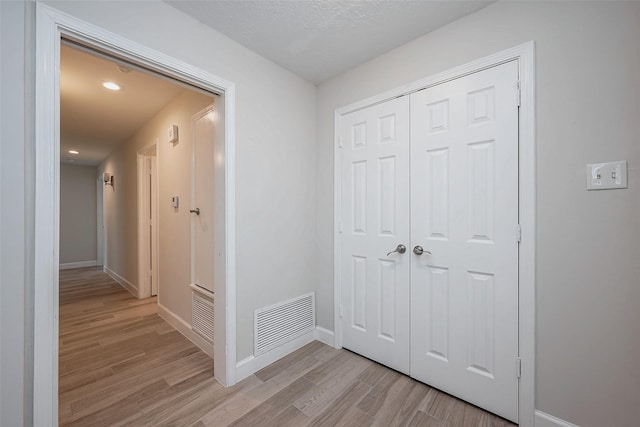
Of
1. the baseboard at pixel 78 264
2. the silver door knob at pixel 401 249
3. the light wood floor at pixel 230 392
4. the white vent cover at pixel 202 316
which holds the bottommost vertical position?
the baseboard at pixel 78 264

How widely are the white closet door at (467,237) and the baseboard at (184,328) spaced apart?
1.79 m

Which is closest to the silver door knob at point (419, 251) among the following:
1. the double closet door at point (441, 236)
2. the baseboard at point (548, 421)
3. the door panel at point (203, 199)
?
the double closet door at point (441, 236)

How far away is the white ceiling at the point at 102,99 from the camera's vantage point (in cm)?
225

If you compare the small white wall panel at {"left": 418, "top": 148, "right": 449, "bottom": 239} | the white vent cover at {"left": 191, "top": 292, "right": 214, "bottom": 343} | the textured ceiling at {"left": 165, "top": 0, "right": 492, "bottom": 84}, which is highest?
the textured ceiling at {"left": 165, "top": 0, "right": 492, "bottom": 84}

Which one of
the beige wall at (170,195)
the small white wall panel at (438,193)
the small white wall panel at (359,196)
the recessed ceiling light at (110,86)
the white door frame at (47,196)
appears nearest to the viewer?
the white door frame at (47,196)

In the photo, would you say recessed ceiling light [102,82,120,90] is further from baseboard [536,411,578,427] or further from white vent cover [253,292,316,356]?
baseboard [536,411,578,427]

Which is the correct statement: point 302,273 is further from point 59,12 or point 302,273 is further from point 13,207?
point 59,12

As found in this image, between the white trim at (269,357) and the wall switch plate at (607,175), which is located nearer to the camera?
the wall switch plate at (607,175)

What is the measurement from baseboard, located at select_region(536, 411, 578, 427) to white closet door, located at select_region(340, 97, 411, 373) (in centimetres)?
76

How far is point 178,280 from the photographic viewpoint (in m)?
2.83

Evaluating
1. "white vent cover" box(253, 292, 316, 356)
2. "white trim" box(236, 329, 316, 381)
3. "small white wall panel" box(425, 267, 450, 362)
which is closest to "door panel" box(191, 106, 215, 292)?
"white vent cover" box(253, 292, 316, 356)

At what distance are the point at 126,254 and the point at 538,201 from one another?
5550 mm

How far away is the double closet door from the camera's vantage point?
152cm

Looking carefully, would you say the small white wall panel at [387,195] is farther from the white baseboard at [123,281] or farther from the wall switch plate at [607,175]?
the white baseboard at [123,281]
